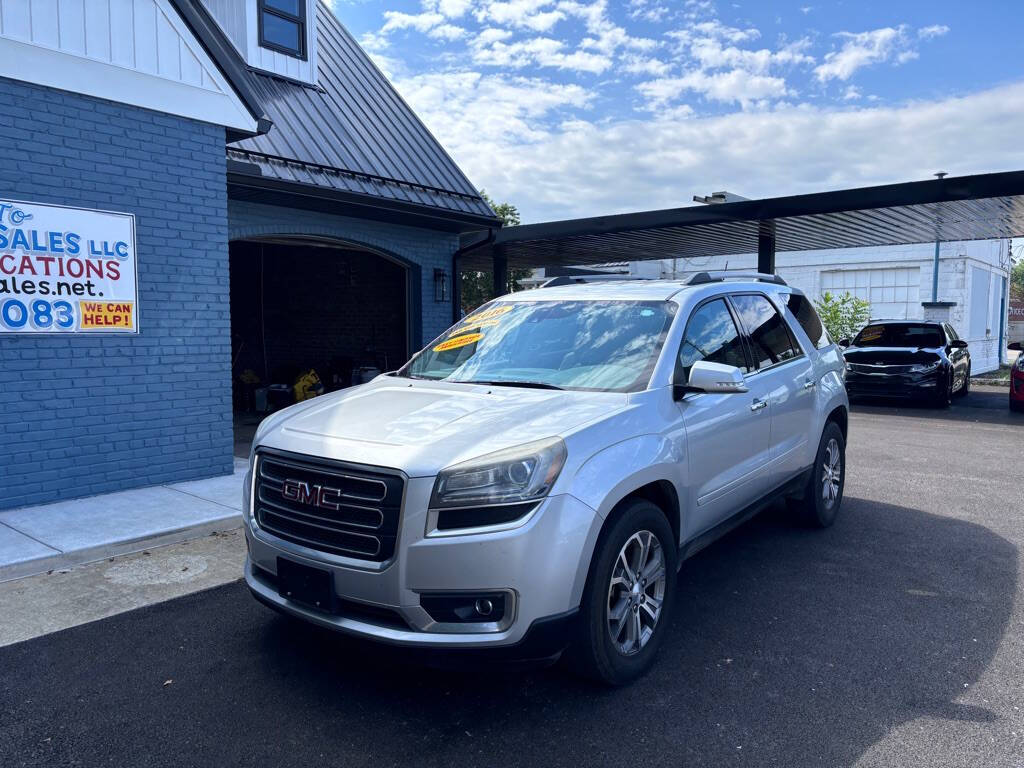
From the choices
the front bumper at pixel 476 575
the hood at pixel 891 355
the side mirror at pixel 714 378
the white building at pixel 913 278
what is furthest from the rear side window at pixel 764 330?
the white building at pixel 913 278

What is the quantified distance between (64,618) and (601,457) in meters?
3.20

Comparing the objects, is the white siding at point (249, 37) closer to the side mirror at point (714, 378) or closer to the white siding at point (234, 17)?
the white siding at point (234, 17)

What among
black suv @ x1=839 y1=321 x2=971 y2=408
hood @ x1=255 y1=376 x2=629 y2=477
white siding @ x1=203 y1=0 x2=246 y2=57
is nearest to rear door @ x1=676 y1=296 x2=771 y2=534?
hood @ x1=255 y1=376 x2=629 y2=477

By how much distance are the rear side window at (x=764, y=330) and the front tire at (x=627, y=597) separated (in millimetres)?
1824

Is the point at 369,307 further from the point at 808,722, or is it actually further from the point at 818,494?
the point at 808,722

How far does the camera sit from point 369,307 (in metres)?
15.3

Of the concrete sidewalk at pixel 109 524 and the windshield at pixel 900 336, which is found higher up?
the windshield at pixel 900 336

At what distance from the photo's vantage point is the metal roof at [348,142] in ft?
31.4

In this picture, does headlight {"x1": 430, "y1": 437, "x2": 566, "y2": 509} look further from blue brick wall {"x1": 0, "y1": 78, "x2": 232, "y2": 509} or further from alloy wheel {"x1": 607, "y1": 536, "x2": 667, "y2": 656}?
blue brick wall {"x1": 0, "y1": 78, "x2": 232, "y2": 509}

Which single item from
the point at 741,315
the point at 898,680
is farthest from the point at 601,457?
the point at 741,315

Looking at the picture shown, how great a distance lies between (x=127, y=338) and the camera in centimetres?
697

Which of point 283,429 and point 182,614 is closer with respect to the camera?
point 283,429

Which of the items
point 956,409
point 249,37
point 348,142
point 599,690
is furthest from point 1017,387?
point 249,37

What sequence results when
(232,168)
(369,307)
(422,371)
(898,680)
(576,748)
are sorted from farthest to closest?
(369,307) → (232,168) → (422,371) → (898,680) → (576,748)
